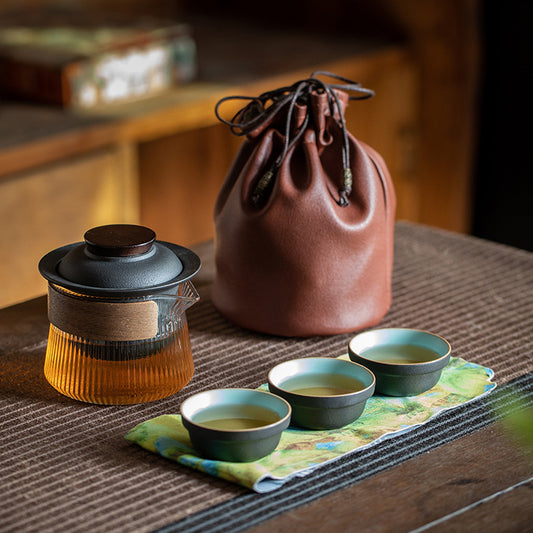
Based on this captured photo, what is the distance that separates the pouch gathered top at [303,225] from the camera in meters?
1.01

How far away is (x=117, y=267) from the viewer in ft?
2.76

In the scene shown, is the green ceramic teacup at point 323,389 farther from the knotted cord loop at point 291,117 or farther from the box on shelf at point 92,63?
the box on shelf at point 92,63

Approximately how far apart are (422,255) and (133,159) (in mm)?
901

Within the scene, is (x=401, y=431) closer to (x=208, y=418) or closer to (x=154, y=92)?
(x=208, y=418)

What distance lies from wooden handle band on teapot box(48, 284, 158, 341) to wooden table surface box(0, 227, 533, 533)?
0.13 meters

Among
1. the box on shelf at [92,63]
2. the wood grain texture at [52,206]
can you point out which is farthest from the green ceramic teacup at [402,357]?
the box on shelf at [92,63]

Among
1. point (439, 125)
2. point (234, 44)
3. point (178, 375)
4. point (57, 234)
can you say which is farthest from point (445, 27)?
point (178, 375)

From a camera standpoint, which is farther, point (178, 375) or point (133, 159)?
point (133, 159)

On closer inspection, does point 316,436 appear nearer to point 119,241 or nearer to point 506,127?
point 119,241

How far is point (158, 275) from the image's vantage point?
85cm

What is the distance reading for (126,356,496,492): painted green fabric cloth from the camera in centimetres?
75

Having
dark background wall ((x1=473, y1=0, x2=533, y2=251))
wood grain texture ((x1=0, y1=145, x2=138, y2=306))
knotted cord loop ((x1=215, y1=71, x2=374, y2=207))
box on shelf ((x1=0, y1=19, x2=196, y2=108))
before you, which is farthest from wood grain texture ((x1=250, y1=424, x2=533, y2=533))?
dark background wall ((x1=473, y1=0, x2=533, y2=251))

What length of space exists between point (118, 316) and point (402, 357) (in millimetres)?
283

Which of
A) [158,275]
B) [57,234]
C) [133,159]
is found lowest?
[57,234]
